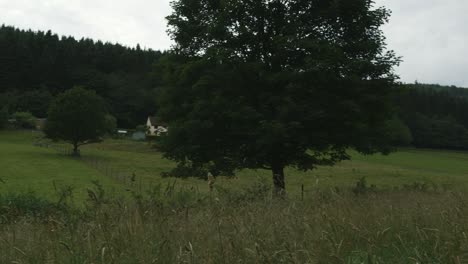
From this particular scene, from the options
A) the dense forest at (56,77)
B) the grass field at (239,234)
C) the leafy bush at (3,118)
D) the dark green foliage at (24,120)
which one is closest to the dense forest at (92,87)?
the dense forest at (56,77)

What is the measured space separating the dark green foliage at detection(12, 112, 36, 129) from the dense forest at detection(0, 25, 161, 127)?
10819 mm

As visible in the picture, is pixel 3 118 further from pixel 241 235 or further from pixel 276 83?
pixel 241 235

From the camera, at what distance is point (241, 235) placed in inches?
164

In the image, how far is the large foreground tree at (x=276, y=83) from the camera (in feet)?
49.4

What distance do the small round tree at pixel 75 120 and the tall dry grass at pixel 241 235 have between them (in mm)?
69504

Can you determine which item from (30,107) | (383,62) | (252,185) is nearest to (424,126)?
(30,107)

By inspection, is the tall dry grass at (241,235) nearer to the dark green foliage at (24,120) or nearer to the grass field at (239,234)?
the grass field at (239,234)

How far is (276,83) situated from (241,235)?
12197 millimetres

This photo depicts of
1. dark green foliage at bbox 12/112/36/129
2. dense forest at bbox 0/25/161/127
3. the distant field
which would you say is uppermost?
dense forest at bbox 0/25/161/127

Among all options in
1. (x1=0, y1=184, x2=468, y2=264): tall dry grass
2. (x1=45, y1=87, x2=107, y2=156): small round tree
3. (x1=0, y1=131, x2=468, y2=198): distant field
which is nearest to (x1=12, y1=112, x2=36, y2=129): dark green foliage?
(x1=0, y1=131, x2=468, y2=198): distant field

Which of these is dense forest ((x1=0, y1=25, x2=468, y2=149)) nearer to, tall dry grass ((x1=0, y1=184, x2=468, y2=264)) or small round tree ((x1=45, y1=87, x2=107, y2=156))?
small round tree ((x1=45, y1=87, x2=107, y2=156))

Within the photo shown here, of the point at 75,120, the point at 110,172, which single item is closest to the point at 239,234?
the point at 110,172

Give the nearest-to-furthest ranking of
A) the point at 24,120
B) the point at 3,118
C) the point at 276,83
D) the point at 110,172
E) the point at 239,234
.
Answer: the point at 239,234, the point at 276,83, the point at 110,172, the point at 3,118, the point at 24,120

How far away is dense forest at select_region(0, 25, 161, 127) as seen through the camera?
126 metres
